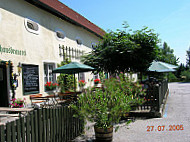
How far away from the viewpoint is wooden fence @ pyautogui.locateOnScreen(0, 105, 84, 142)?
2.97 m

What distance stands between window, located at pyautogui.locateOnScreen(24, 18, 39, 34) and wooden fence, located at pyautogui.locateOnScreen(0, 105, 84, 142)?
6.50 m

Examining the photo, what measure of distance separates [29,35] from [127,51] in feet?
16.6

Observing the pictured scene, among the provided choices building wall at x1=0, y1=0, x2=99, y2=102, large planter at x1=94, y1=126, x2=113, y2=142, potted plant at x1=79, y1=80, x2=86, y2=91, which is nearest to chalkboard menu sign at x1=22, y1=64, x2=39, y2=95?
building wall at x1=0, y1=0, x2=99, y2=102

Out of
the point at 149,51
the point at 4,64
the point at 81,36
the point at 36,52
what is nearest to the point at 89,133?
the point at 4,64

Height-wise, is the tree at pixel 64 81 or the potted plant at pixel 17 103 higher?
the tree at pixel 64 81

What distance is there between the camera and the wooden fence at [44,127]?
9.75ft

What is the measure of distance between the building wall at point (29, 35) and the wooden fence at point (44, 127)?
16.2ft

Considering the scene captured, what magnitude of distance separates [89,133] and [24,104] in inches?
177

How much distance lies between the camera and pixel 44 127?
3.73 m

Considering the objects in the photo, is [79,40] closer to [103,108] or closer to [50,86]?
[50,86]

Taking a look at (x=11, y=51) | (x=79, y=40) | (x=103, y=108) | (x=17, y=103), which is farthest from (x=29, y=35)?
(x=103, y=108)

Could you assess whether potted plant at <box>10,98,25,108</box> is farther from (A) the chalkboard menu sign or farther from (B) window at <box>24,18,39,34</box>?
(B) window at <box>24,18,39,34</box>
